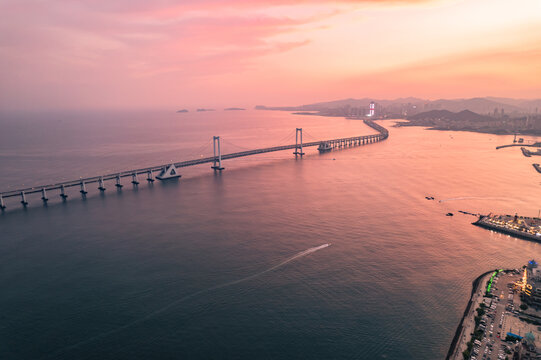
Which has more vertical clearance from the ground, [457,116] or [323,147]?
[457,116]

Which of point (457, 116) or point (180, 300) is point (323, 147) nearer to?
point (180, 300)

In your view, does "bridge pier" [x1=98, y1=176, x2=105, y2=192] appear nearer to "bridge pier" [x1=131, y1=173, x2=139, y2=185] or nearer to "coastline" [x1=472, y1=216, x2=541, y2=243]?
"bridge pier" [x1=131, y1=173, x2=139, y2=185]

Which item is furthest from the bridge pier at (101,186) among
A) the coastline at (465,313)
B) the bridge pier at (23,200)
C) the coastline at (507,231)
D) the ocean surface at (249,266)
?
the coastline at (507,231)

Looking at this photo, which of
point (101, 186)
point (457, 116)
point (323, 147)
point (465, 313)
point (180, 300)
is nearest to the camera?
point (465, 313)

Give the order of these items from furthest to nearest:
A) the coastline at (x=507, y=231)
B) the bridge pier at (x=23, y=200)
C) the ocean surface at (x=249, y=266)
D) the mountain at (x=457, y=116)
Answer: the mountain at (x=457, y=116) < the bridge pier at (x=23, y=200) < the coastline at (x=507, y=231) < the ocean surface at (x=249, y=266)

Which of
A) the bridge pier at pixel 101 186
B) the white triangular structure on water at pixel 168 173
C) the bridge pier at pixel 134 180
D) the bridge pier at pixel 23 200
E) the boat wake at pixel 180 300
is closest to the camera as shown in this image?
the boat wake at pixel 180 300

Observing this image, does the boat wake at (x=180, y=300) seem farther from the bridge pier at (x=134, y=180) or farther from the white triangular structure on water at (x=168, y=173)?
the white triangular structure on water at (x=168, y=173)

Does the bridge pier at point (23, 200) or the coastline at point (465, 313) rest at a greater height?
the bridge pier at point (23, 200)

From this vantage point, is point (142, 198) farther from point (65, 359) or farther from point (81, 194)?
point (65, 359)

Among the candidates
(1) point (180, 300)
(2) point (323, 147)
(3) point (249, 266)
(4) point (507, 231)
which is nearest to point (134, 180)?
(3) point (249, 266)
